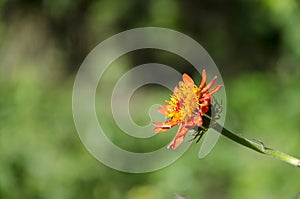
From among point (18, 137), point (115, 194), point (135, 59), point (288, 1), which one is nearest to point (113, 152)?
point (115, 194)

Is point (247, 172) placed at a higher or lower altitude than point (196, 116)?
higher

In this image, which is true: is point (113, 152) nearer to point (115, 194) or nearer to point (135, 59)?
point (115, 194)

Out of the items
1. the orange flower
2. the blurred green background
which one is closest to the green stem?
the orange flower

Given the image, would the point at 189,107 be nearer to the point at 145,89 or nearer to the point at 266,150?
the point at 266,150

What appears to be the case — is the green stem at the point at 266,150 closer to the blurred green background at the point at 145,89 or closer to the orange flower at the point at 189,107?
the orange flower at the point at 189,107

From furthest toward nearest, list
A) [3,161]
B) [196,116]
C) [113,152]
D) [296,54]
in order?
[296,54] < [113,152] < [3,161] < [196,116]

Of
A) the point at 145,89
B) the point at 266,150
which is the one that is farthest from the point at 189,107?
the point at 145,89

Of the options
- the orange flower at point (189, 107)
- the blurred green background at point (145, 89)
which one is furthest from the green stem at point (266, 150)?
the blurred green background at point (145, 89)
